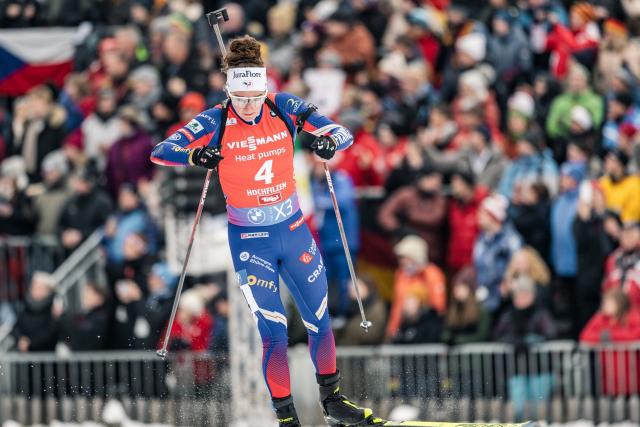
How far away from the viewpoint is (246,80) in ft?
35.5

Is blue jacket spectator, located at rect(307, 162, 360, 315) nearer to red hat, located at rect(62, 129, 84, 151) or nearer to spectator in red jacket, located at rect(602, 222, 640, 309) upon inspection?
spectator in red jacket, located at rect(602, 222, 640, 309)

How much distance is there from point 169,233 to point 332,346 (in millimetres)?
4489

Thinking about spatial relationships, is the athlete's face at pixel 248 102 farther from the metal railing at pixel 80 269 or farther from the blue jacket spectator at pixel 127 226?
the metal railing at pixel 80 269

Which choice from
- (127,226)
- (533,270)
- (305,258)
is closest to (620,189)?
(533,270)

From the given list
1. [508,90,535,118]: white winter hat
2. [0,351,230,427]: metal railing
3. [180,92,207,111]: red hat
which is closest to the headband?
[0,351,230,427]: metal railing

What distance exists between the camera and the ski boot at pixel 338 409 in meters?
11.3

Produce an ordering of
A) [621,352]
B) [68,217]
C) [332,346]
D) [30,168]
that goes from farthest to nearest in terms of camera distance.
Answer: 1. [30,168]
2. [68,217]
3. [621,352]
4. [332,346]

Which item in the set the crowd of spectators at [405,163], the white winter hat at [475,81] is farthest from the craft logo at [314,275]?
the white winter hat at [475,81]

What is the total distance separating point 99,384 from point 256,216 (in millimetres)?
5268

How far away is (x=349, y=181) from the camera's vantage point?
51.9ft

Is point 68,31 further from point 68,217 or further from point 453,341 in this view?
point 453,341

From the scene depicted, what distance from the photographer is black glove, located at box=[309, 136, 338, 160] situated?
1085 centimetres

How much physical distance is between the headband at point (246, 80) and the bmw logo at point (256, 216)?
0.87m

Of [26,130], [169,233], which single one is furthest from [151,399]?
[26,130]
